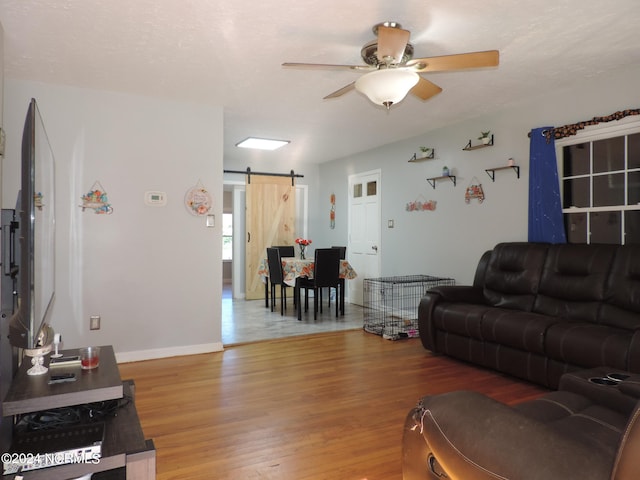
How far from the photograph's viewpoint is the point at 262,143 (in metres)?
6.01

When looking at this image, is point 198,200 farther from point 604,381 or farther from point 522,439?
point 522,439

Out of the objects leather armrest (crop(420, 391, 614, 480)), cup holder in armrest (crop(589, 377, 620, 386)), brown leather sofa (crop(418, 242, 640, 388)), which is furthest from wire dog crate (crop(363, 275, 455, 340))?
leather armrest (crop(420, 391, 614, 480))

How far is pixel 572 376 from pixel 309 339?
9.77 ft

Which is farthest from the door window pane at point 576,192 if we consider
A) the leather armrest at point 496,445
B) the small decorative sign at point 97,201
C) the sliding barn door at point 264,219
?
the sliding barn door at point 264,219

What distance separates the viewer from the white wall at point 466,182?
3752mm

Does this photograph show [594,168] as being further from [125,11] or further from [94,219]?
[94,219]

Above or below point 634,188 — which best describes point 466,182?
above

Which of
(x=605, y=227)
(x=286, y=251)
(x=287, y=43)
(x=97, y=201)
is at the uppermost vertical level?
(x=287, y=43)

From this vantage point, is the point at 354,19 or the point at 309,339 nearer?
the point at 354,19

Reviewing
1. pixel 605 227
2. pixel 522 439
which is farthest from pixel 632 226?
pixel 522 439

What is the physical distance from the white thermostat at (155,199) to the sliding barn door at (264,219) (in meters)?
3.53

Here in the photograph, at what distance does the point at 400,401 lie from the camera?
2977 mm

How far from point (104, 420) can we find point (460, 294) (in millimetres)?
3201

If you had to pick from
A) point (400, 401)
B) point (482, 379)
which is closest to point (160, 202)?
point (400, 401)
